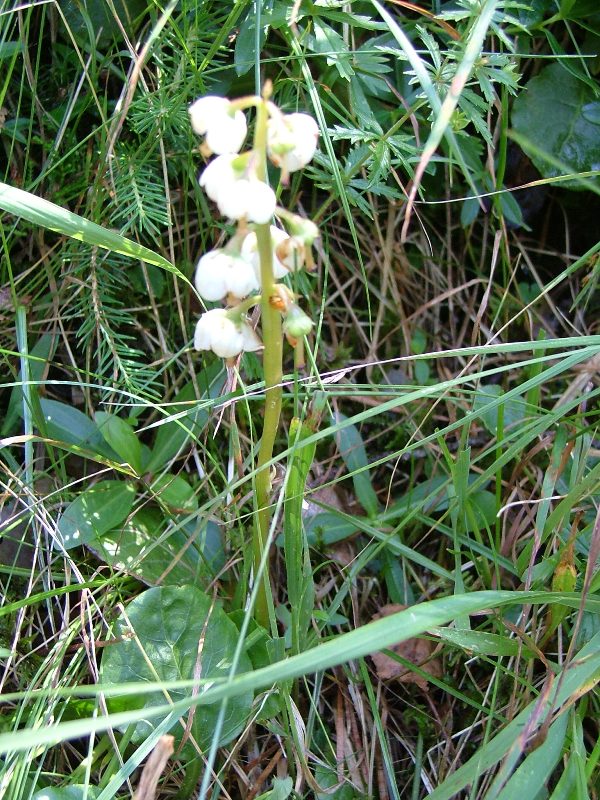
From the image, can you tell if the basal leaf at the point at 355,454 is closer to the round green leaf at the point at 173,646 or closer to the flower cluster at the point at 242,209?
the round green leaf at the point at 173,646

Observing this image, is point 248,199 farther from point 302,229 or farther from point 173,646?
point 173,646

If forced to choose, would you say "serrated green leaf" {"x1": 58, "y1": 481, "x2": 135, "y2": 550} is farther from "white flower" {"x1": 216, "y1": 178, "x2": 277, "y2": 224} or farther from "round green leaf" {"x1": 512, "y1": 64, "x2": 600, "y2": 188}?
"round green leaf" {"x1": 512, "y1": 64, "x2": 600, "y2": 188}

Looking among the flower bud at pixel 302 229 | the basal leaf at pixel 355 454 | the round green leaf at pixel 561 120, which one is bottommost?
the basal leaf at pixel 355 454

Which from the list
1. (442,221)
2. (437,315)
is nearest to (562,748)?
(437,315)

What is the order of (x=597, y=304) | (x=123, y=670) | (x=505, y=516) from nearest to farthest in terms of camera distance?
(x=123, y=670), (x=505, y=516), (x=597, y=304)

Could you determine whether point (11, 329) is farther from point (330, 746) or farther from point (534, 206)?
point (534, 206)

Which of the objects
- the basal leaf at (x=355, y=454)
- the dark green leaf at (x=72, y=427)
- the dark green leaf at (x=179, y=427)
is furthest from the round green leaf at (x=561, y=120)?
the dark green leaf at (x=72, y=427)

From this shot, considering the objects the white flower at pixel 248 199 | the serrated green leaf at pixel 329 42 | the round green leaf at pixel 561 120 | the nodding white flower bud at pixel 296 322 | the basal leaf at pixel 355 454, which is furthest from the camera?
the round green leaf at pixel 561 120
